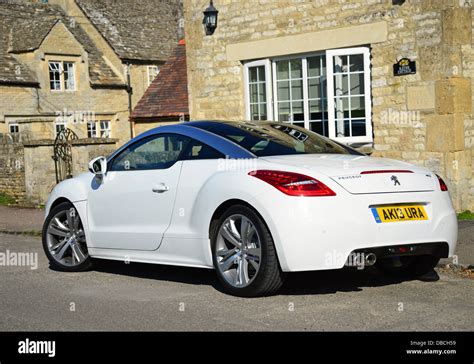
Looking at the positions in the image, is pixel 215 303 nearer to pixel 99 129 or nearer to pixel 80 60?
pixel 80 60

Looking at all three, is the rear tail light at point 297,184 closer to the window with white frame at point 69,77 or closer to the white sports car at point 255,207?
the white sports car at point 255,207

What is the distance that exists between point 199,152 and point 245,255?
1181mm

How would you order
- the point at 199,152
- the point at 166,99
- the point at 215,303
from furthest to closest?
1. the point at 166,99
2. the point at 199,152
3. the point at 215,303

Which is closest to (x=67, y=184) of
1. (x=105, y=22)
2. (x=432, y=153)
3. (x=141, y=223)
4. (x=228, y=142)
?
(x=141, y=223)

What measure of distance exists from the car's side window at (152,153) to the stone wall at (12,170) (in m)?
10.8

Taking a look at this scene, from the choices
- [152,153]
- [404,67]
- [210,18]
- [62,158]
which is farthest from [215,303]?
[62,158]

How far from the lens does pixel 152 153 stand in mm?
8422

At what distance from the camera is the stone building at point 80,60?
36.2m

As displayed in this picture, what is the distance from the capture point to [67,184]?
915 cm

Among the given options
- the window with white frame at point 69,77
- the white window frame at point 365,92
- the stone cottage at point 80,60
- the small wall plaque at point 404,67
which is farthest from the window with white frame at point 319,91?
the window with white frame at point 69,77

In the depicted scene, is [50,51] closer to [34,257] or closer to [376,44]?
[376,44]

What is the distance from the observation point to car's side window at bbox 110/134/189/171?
8.18 metres

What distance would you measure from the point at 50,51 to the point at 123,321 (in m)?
32.3

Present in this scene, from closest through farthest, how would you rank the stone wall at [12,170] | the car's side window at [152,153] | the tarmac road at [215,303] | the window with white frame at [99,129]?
1. the tarmac road at [215,303]
2. the car's side window at [152,153]
3. the stone wall at [12,170]
4. the window with white frame at [99,129]
